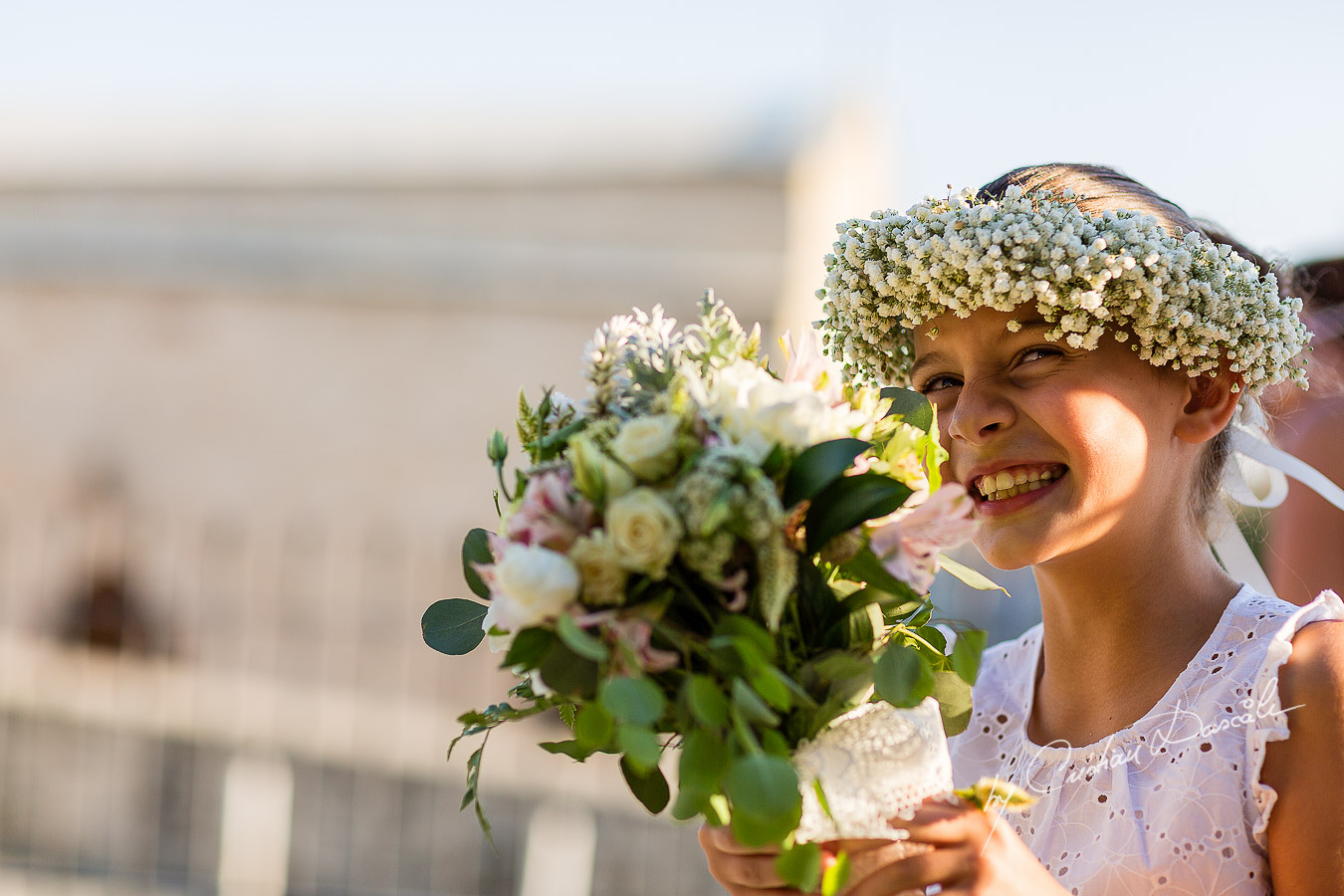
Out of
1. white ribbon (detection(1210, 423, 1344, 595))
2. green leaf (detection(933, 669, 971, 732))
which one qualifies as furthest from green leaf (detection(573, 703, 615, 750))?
white ribbon (detection(1210, 423, 1344, 595))

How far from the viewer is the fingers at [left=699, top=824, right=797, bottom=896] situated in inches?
56.7

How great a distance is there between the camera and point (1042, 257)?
5.95 ft

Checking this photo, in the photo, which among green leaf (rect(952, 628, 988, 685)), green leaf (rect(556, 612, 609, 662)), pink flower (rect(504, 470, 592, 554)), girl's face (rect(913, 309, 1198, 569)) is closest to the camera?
green leaf (rect(556, 612, 609, 662))

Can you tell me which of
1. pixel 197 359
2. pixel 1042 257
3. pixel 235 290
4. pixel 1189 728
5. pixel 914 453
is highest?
pixel 235 290

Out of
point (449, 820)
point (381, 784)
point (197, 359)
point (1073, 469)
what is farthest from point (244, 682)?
point (1073, 469)

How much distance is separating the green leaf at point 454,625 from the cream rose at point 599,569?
36cm

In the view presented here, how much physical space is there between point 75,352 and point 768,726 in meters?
8.49

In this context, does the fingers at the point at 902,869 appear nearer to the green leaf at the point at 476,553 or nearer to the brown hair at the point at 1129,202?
the green leaf at the point at 476,553

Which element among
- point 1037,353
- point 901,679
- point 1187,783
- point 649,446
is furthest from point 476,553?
point 1187,783

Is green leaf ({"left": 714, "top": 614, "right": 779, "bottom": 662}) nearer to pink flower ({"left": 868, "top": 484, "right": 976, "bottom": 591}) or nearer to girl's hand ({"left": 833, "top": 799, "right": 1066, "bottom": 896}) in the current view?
pink flower ({"left": 868, "top": 484, "right": 976, "bottom": 591})

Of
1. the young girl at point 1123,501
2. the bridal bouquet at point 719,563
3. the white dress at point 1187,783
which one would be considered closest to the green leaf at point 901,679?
the bridal bouquet at point 719,563

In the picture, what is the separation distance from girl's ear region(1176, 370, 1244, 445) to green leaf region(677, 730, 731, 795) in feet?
3.84

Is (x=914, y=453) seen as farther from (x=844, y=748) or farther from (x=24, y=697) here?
(x=24, y=697)

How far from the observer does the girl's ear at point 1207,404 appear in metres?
1.99
